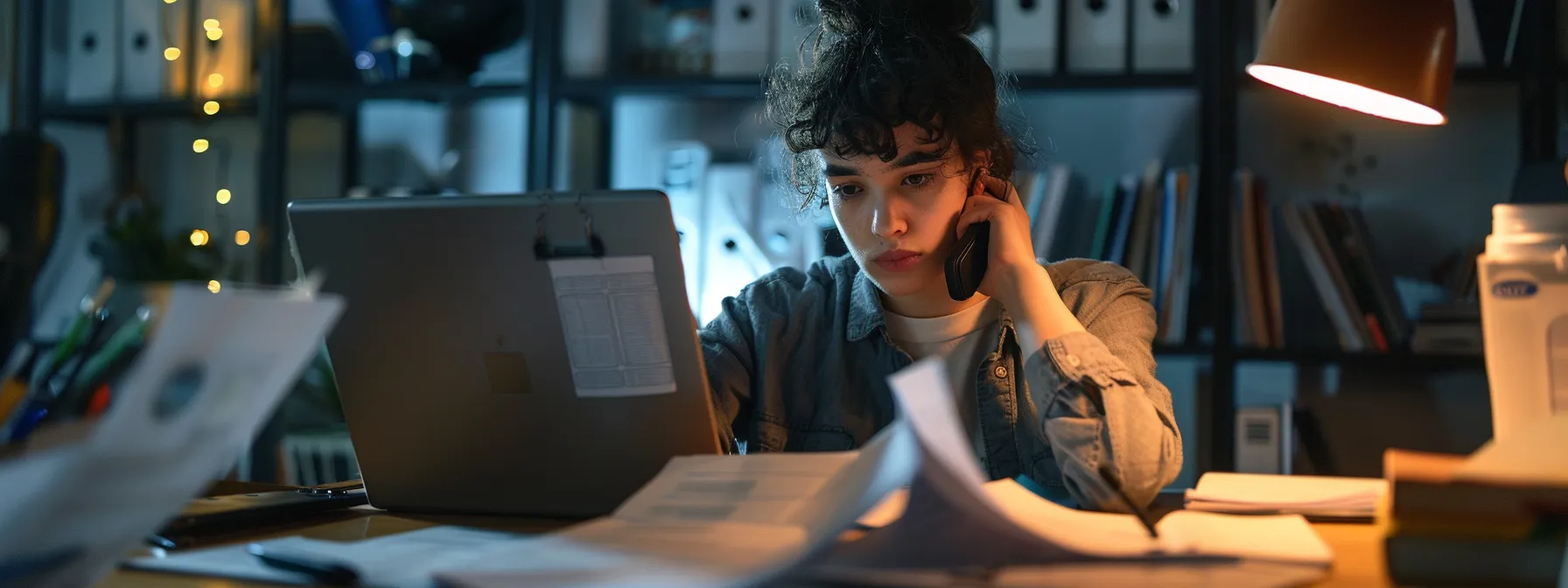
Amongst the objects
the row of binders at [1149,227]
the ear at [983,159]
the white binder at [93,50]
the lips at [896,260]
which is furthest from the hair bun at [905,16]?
the white binder at [93,50]

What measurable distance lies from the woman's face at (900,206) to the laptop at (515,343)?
40cm

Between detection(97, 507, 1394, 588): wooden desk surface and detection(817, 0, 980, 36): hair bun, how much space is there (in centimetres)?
65

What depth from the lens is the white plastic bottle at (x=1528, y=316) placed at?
0.79 m

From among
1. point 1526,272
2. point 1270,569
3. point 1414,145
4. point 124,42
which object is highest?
point 124,42

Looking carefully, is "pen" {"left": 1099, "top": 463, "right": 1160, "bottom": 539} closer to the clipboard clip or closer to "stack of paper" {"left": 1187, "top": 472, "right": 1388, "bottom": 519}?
"stack of paper" {"left": 1187, "top": 472, "right": 1388, "bottom": 519}

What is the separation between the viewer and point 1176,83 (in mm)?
2068

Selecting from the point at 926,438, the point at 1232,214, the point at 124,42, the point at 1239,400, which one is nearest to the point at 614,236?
the point at 926,438

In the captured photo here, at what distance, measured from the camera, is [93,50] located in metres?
2.57

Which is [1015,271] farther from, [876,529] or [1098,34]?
[1098,34]

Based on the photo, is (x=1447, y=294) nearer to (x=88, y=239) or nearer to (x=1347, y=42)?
(x=1347, y=42)

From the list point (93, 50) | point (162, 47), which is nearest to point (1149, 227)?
point (162, 47)

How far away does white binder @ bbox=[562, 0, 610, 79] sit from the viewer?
2328 mm

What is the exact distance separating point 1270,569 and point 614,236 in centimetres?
47

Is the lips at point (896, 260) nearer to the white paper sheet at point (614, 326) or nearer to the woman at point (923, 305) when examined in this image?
the woman at point (923, 305)
